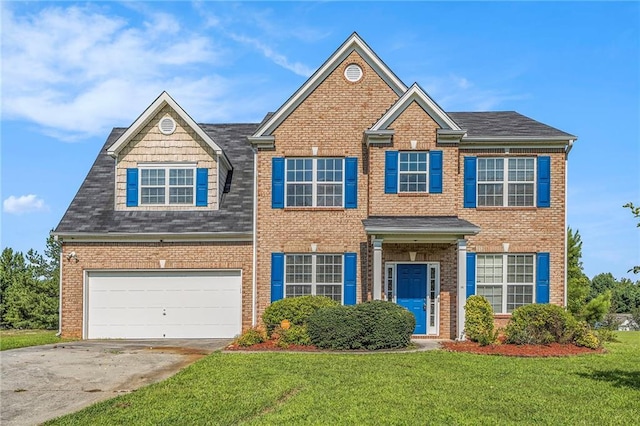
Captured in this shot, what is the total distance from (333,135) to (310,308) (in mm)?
5890

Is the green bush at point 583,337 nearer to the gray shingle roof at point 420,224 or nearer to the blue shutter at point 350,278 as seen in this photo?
the gray shingle roof at point 420,224

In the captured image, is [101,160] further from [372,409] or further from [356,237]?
[372,409]

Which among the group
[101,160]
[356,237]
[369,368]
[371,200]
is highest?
[101,160]

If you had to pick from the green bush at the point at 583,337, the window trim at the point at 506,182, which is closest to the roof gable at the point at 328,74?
the window trim at the point at 506,182

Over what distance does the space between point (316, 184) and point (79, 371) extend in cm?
923

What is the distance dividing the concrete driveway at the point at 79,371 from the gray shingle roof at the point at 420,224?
5.70 m

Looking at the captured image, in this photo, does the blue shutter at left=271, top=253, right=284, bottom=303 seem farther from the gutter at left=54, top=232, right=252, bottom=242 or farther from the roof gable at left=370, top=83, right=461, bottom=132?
the roof gable at left=370, top=83, right=461, bottom=132

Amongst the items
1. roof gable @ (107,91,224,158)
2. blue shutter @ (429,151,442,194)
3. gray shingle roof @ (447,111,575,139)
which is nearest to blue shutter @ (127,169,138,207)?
roof gable @ (107,91,224,158)

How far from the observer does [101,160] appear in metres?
22.3

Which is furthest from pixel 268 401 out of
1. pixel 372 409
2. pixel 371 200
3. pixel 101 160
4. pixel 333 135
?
pixel 101 160

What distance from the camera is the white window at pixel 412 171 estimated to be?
18.3 m

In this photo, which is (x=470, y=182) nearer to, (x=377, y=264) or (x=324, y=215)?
(x=377, y=264)

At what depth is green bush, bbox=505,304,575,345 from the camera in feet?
52.1

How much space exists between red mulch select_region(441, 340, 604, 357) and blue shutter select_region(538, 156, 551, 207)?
4878 mm
